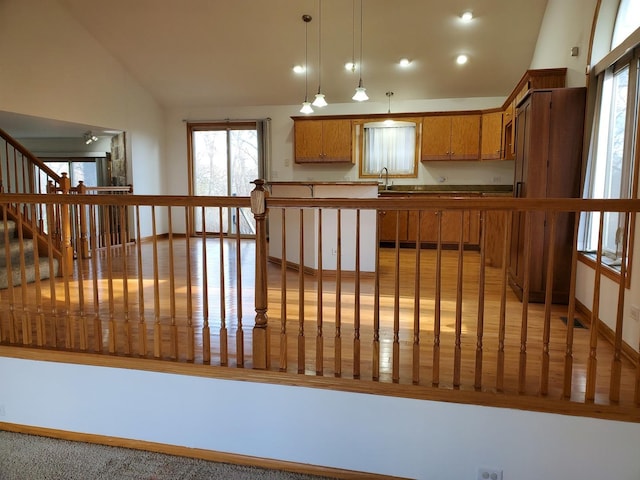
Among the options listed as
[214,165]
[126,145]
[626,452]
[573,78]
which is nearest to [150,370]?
[626,452]

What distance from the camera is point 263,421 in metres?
2.46

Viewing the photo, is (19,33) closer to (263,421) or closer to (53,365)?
(53,365)

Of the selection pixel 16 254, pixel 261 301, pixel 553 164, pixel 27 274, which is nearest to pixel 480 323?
pixel 261 301

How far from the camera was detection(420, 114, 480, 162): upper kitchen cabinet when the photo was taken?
22.9 ft

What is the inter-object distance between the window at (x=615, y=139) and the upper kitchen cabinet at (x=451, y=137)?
3.49m

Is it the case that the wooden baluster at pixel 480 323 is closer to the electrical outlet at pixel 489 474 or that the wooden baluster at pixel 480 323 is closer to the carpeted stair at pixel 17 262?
the electrical outlet at pixel 489 474

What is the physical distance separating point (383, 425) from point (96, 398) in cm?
182

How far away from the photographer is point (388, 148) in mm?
7617

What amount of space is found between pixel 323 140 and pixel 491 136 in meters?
2.81

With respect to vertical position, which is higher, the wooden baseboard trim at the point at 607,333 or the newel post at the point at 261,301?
the newel post at the point at 261,301

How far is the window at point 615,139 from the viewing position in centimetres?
303

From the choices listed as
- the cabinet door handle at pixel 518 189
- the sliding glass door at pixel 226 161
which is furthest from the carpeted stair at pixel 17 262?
the cabinet door handle at pixel 518 189

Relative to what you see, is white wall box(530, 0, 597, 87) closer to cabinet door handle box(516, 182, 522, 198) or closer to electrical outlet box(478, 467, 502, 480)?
Answer: cabinet door handle box(516, 182, 522, 198)

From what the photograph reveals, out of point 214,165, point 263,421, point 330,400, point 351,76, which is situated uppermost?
point 351,76
